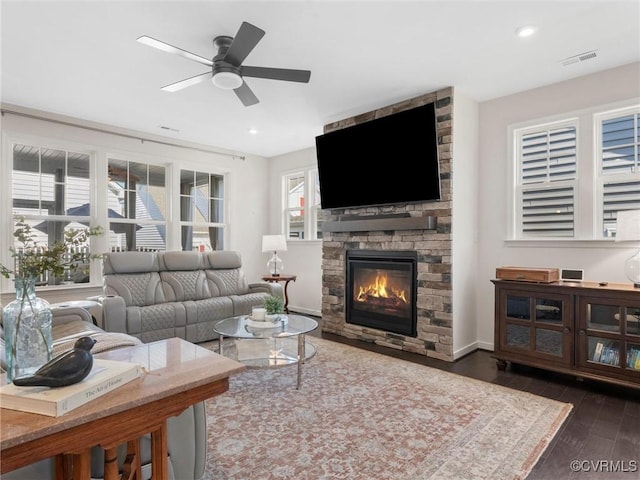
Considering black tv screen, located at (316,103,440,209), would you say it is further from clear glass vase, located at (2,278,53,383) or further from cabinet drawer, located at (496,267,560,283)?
clear glass vase, located at (2,278,53,383)

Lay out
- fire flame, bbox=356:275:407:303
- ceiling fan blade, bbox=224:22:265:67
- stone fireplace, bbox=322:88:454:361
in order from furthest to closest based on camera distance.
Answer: fire flame, bbox=356:275:407:303
stone fireplace, bbox=322:88:454:361
ceiling fan blade, bbox=224:22:265:67

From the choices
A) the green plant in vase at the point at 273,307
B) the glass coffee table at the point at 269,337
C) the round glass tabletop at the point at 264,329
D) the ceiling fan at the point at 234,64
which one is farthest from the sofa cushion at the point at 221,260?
the ceiling fan at the point at 234,64

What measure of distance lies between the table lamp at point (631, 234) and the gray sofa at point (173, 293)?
3.53 metres

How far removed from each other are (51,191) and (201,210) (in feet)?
6.51

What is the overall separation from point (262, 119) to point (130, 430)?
407cm

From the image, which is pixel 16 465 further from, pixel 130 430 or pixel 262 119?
pixel 262 119

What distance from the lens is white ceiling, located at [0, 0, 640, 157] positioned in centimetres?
242

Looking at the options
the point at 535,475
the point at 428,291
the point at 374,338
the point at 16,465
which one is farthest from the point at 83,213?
the point at 535,475

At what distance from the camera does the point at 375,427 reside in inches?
90.8

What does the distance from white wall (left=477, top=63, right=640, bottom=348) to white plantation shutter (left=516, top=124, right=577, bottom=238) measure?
148 millimetres

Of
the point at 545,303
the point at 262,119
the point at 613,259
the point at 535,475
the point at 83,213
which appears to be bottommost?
the point at 535,475

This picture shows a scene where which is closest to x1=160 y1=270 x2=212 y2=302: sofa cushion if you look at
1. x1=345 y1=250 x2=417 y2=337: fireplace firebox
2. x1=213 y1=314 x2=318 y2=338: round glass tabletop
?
x1=213 y1=314 x2=318 y2=338: round glass tabletop

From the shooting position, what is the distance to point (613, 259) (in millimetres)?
3205

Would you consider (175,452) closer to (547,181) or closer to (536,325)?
(536,325)
